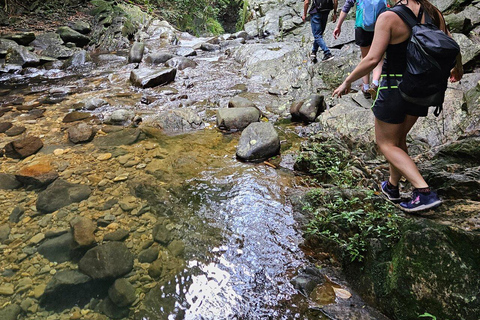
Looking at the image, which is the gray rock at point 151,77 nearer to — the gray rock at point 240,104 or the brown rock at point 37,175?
the gray rock at point 240,104

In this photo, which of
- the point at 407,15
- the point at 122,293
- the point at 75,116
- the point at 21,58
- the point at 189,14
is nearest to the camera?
the point at 407,15

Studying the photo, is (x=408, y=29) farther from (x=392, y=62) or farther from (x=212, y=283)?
(x=212, y=283)

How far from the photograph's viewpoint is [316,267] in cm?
264

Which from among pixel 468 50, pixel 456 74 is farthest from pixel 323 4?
pixel 456 74

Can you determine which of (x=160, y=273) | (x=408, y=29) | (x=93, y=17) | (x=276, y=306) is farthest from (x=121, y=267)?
(x=93, y=17)

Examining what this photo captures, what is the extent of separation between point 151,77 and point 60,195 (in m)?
5.07

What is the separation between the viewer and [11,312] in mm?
2412

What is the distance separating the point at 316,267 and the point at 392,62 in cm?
188

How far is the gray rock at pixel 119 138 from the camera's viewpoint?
5.17 m

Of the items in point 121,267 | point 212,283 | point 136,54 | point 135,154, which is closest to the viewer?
point 212,283

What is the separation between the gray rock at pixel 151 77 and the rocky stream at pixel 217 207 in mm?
390

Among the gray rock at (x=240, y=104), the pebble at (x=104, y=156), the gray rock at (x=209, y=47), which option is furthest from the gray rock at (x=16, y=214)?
the gray rock at (x=209, y=47)

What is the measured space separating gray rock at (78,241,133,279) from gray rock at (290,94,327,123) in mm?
4046

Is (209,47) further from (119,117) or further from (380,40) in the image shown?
(380,40)
